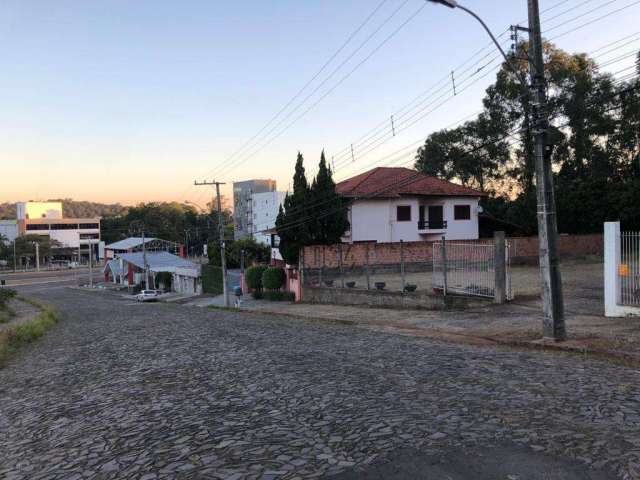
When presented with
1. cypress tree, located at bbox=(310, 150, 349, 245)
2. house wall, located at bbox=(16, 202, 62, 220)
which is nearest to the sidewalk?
cypress tree, located at bbox=(310, 150, 349, 245)

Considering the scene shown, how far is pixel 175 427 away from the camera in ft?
20.3

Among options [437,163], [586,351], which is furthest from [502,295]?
[437,163]

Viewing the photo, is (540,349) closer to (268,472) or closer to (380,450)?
(380,450)

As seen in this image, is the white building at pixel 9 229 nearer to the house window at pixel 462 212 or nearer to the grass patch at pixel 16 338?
the house window at pixel 462 212

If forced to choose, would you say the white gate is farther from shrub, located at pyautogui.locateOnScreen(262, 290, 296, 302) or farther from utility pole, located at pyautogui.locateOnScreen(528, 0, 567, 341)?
shrub, located at pyautogui.locateOnScreen(262, 290, 296, 302)

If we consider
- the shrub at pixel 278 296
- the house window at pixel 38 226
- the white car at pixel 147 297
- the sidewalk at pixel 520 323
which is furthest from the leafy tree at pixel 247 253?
the house window at pixel 38 226

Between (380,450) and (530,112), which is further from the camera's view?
(530,112)

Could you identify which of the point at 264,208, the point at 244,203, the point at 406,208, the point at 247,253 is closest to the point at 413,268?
the point at 406,208

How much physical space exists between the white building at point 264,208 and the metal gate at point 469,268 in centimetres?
7986

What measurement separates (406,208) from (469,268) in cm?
2414

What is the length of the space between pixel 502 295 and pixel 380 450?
46.1ft

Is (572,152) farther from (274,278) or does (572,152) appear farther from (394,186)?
(274,278)

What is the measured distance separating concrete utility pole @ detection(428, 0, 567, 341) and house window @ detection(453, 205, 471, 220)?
110ft

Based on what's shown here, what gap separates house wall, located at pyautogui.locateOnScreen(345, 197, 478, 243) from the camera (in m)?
40.8
